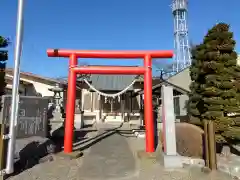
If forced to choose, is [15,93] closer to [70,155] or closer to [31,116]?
[70,155]

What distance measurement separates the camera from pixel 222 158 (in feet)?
29.6

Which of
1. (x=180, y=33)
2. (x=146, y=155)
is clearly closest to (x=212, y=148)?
(x=146, y=155)

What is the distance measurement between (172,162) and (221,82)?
14.7ft

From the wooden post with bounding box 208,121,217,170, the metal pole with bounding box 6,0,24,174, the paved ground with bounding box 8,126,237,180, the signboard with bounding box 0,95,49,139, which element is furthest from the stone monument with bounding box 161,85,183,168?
the signboard with bounding box 0,95,49,139

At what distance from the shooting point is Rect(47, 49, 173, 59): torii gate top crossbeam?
8.69 metres

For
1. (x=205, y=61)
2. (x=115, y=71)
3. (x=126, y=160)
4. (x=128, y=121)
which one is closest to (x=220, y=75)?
(x=205, y=61)

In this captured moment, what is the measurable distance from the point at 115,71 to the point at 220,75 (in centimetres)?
449

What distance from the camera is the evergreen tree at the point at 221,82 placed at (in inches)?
360

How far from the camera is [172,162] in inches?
267

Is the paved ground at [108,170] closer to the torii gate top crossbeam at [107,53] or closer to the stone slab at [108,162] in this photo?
the stone slab at [108,162]

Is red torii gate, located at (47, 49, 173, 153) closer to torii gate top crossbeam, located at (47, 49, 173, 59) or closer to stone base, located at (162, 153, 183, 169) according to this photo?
torii gate top crossbeam, located at (47, 49, 173, 59)

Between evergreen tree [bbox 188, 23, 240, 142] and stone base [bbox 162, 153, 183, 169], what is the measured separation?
3213 mm

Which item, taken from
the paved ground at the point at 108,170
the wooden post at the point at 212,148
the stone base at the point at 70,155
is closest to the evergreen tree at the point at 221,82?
the wooden post at the point at 212,148

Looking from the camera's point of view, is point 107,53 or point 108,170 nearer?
point 108,170
